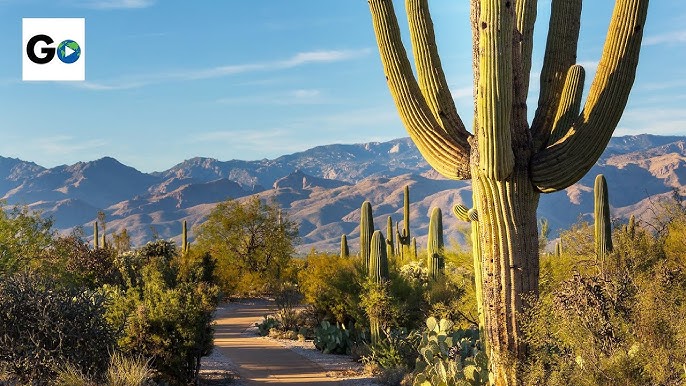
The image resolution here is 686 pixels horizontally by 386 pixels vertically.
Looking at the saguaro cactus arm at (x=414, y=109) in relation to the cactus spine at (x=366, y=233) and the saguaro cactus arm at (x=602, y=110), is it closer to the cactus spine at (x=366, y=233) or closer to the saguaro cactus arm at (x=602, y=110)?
the saguaro cactus arm at (x=602, y=110)

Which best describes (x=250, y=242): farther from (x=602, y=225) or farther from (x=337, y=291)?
(x=602, y=225)

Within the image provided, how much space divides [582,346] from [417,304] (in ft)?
33.7

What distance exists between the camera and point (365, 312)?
1780cm

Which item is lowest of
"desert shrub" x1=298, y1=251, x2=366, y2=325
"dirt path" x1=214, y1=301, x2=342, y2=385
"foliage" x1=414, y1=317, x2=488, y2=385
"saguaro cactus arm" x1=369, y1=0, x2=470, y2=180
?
"dirt path" x1=214, y1=301, x2=342, y2=385

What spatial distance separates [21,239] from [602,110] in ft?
56.5

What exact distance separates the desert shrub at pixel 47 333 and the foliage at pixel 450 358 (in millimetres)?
4680

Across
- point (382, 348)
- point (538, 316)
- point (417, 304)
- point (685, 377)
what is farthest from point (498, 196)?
point (417, 304)

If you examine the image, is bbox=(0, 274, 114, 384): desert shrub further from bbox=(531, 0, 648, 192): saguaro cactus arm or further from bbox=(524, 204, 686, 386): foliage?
bbox=(531, 0, 648, 192): saguaro cactus arm

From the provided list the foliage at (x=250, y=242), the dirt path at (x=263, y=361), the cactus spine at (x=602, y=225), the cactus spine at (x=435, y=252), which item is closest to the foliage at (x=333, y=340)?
the dirt path at (x=263, y=361)

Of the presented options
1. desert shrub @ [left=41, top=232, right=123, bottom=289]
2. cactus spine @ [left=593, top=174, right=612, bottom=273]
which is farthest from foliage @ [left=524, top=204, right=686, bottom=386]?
desert shrub @ [left=41, top=232, right=123, bottom=289]

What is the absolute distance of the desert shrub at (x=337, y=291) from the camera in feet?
60.6

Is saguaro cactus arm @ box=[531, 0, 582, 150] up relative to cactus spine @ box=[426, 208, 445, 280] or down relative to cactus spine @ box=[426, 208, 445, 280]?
up

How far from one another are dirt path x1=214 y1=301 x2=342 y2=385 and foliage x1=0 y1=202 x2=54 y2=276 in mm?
5576

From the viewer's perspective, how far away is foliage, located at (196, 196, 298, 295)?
119ft
